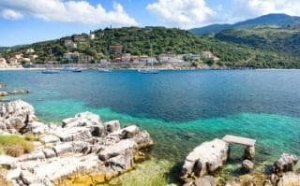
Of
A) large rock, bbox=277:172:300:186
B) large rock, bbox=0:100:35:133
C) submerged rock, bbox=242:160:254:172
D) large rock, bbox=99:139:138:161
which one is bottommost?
submerged rock, bbox=242:160:254:172

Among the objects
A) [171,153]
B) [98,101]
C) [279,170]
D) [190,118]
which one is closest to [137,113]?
[190,118]

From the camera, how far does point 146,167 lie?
27.1 meters

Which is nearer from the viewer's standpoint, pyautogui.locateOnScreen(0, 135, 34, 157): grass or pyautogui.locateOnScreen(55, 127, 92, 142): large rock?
pyautogui.locateOnScreen(0, 135, 34, 157): grass

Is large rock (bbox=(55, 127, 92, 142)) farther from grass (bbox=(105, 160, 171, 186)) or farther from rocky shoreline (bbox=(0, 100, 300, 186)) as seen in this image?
grass (bbox=(105, 160, 171, 186))

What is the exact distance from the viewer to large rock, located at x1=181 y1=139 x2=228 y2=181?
24516mm

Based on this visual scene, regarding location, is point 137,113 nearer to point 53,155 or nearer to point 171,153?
point 171,153

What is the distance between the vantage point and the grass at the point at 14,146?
→ 25.2 m

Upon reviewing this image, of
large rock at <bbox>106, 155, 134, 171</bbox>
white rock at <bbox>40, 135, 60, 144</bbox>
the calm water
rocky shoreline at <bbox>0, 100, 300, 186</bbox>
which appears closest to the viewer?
rocky shoreline at <bbox>0, 100, 300, 186</bbox>

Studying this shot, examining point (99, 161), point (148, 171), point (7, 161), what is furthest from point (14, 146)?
point (148, 171)

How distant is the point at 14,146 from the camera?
25.9 metres

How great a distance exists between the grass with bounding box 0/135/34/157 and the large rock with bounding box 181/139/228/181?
12183mm

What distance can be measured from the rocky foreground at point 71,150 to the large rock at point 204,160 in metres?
4.73

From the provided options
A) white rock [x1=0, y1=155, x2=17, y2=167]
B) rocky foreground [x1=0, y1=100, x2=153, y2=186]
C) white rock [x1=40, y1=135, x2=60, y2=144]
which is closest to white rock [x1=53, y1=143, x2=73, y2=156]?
rocky foreground [x1=0, y1=100, x2=153, y2=186]

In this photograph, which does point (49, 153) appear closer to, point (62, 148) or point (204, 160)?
point (62, 148)
